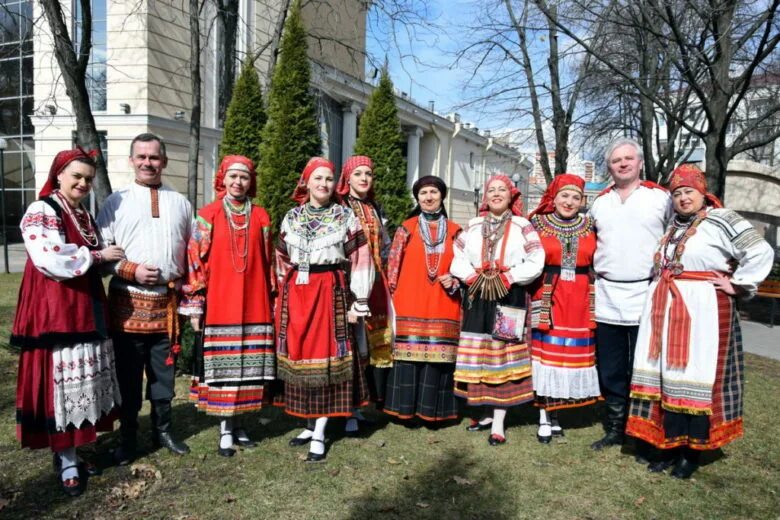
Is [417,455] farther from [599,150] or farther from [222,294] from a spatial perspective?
[599,150]

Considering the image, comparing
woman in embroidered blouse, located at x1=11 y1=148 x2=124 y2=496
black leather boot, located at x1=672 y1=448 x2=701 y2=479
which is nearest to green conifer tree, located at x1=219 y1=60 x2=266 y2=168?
woman in embroidered blouse, located at x1=11 y1=148 x2=124 y2=496

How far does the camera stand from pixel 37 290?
2963 mm

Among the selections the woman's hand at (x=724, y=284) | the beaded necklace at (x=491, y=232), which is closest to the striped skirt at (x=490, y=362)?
the beaded necklace at (x=491, y=232)

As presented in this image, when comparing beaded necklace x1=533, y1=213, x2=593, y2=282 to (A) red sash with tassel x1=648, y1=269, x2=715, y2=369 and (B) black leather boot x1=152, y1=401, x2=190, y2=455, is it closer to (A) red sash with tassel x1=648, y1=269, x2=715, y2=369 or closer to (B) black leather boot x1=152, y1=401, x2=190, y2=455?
(A) red sash with tassel x1=648, y1=269, x2=715, y2=369

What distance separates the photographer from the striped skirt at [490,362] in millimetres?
3863

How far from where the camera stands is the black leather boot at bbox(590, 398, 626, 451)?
394 centimetres

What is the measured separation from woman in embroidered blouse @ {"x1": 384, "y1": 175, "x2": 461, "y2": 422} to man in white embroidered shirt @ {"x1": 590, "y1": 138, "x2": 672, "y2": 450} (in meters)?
0.98

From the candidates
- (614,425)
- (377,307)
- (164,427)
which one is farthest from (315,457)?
(614,425)

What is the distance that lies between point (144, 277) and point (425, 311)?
1.82 meters

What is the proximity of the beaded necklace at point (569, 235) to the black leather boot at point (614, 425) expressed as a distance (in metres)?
0.93

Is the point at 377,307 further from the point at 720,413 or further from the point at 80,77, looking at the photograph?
the point at 80,77

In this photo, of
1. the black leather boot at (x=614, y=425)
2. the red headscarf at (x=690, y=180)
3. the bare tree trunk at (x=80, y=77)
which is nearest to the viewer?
the red headscarf at (x=690, y=180)

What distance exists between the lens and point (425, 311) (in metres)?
4.01

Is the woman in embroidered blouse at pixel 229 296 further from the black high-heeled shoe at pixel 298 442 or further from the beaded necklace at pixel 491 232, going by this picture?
the beaded necklace at pixel 491 232
